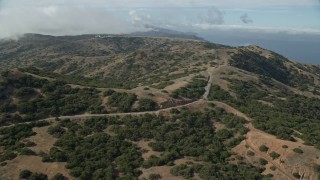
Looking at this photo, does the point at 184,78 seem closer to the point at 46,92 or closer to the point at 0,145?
the point at 46,92

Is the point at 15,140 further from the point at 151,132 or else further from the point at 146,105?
the point at 146,105

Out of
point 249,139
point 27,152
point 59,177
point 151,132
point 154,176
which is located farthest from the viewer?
point 151,132

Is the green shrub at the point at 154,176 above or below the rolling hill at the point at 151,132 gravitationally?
below

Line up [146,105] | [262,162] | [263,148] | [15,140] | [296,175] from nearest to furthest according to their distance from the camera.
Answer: [296,175]
[262,162]
[263,148]
[15,140]
[146,105]

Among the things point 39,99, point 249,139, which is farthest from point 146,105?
point 249,139

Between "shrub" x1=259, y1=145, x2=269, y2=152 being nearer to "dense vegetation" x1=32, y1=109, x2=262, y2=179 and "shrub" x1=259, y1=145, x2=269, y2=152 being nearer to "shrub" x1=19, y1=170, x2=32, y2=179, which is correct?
"dense vegetation" x1=32, y1=109, x2=262, y2=179

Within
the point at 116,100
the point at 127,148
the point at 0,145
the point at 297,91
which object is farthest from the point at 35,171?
the point at 297,91

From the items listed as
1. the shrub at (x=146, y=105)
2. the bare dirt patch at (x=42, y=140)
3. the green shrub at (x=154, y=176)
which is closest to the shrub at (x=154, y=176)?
the green shrub at (x=154, y=176)

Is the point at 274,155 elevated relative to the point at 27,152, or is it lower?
lower

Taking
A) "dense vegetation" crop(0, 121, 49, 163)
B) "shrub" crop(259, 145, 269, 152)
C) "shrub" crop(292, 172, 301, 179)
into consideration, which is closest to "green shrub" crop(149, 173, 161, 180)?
"shrub" crop(259, 145, 269, 152)

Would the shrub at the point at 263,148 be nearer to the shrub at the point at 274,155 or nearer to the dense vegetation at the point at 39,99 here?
the shrub at the point at 274,155

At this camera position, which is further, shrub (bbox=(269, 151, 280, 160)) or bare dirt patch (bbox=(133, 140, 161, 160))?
bare dirt patch (bbox=(133, 140, 161, 160))

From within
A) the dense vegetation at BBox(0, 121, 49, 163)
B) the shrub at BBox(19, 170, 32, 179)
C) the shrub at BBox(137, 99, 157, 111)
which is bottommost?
the shrub at BBox(19, 170, 32, 179)
